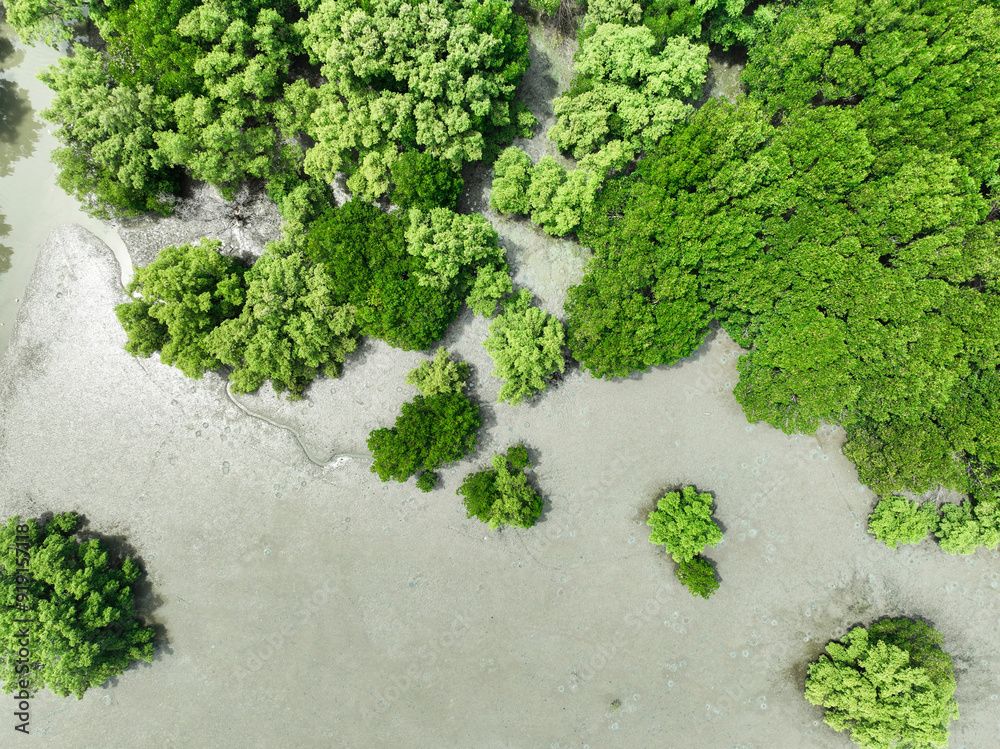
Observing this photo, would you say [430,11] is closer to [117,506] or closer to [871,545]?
[117,506]

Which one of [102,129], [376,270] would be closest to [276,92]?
[102,129]

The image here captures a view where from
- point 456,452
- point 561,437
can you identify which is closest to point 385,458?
point 456,452

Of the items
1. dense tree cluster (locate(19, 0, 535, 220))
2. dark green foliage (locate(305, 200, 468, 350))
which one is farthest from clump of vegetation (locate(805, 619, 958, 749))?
dense tree cluster (locate(19, 0, 535, 220))

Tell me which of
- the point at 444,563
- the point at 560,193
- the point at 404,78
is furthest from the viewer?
the point at 444,563

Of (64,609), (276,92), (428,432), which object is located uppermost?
(276,92)

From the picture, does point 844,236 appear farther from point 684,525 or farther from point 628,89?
point 684,525

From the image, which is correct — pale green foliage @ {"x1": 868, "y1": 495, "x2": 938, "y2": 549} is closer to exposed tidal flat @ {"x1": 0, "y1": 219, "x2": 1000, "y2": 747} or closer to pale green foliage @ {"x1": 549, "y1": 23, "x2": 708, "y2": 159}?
exposed tidal flat @ {"x1": 0, "y1": 219, "x2": 1000, "y2": 747}

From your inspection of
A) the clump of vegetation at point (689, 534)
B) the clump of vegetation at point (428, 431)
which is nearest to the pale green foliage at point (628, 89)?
the clump of vegetation at point (428, 431)
